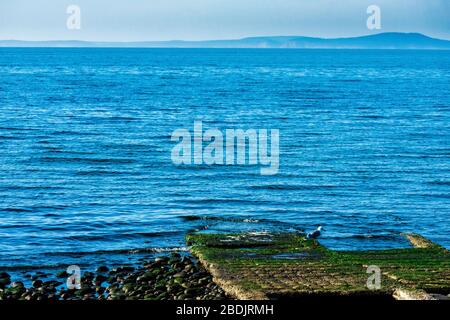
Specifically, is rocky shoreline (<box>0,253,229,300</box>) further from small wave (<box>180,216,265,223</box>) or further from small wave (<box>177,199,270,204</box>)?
small wave (<box>177,199,270,204</box>)

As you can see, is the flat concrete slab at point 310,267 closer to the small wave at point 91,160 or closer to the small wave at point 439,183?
the small wave at point 439,183

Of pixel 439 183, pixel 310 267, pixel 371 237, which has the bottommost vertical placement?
pixel 371 237

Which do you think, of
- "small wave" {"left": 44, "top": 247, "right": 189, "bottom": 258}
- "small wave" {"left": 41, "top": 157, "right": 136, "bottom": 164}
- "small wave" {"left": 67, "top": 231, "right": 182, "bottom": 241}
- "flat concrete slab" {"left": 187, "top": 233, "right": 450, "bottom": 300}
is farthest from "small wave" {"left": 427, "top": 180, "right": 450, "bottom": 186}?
"small wave" {"left": 44, "top": 247, "right": 189, "bottom": 258}

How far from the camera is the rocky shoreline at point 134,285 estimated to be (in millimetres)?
27812

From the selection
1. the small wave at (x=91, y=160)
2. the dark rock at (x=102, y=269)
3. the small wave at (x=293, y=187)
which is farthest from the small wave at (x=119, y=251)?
the small wave at (x=91, y=160)

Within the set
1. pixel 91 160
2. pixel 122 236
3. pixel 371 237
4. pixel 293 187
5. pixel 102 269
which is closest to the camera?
pixel 102 269

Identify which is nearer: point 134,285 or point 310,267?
point 134,285

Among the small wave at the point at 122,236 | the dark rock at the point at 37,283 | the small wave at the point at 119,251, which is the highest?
the dark rock at the point at 37,283

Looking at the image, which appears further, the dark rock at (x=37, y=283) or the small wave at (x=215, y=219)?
the small wave at (x=215, y=219)

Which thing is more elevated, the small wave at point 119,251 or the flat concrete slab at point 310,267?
the flat concrete slab at point 310,267

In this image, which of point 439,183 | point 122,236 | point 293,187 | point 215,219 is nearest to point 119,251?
point 122,236

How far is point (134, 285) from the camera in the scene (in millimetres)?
29328

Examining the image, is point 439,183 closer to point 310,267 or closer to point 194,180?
point 194,180
